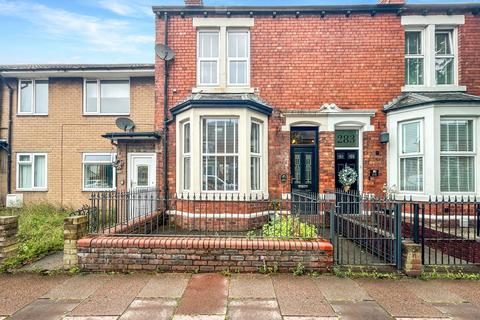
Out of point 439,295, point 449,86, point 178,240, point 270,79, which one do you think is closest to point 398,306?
point 439,295

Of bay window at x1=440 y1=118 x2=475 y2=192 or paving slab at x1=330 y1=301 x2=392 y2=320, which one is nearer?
paving slab at x1=330 y1=301 x2=392 y2=320

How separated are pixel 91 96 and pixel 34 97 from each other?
2.37 m

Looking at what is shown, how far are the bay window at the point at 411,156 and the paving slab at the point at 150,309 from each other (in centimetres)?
727

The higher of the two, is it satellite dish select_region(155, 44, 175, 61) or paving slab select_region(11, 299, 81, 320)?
satellite dish select_region(155, 44, 175, 61)

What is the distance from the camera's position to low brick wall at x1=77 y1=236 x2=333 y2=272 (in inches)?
186

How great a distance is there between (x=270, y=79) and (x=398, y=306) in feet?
22.3

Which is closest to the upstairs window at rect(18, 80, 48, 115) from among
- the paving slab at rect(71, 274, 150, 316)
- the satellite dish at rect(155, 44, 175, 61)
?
the satellite dish at rect(155, 44, 175, 61)

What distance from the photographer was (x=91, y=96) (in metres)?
11.6

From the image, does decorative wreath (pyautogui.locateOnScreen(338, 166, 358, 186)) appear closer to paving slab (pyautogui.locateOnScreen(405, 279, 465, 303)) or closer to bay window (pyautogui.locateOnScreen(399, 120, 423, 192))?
bay window (pyautogui.locateOnScreen(399, 120, 423, 192))

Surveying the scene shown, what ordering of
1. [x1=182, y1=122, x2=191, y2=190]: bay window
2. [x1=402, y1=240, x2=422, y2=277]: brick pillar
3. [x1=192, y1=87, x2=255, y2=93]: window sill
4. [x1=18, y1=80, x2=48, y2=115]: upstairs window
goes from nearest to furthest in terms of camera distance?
[x1=402, y1=240, x2=422, y2=277]: brick pillar < [x1=182, y1=122, x2=191, y2=190]: bay window < [x1=192, y1=87, x2=255, y2=93]: window sill < [x1=18, y1=80, x2=48, y2=115]: upstairs window

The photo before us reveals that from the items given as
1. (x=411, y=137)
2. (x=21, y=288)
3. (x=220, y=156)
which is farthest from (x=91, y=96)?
(x=411, y=137)

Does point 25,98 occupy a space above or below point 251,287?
above

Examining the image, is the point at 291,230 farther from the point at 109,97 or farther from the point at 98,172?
the point at 109,97

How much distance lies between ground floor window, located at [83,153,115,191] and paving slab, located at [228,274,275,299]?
882 centimetres
